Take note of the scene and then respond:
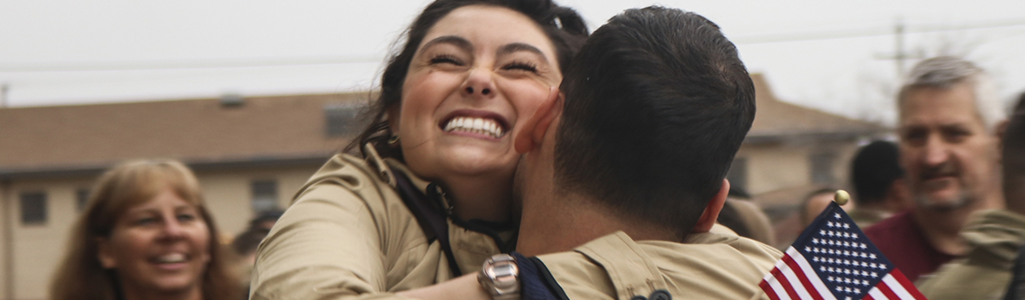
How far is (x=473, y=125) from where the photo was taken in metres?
2.18

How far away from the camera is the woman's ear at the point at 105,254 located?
3.34m

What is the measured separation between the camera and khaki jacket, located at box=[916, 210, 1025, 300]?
194 centimetres

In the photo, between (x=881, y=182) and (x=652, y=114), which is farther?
(x=881, y=182)

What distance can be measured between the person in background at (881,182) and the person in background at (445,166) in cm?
278

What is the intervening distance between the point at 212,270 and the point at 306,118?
25.8 meters

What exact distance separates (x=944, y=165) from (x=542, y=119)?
225cm

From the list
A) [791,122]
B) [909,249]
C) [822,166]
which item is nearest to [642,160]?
[909,249]

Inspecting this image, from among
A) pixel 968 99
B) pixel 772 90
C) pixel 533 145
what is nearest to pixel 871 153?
pixel 968 99

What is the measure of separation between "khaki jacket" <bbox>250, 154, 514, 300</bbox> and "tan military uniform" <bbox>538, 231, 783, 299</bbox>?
35 centimetres

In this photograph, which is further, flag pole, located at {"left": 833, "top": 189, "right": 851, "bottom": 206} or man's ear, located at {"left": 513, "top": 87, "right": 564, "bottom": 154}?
man's ear, located at {"left": 513, "top": 87, "right": 564, "bottom": 154}

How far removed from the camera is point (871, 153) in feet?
15.4

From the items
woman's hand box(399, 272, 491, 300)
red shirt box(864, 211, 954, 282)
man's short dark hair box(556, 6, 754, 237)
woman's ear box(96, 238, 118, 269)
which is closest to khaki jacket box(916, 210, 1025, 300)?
man's short dark hair box(556, 6, 754, 237)

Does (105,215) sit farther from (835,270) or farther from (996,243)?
(996,243)

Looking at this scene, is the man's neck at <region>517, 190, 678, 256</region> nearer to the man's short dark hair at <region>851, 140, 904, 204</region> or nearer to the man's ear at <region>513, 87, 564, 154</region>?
the man's ear at <region>513, 87, 564, 154</region>
